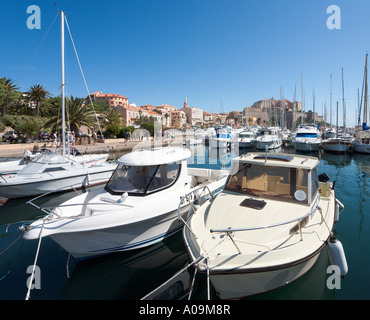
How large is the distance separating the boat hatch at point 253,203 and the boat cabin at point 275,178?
38cm

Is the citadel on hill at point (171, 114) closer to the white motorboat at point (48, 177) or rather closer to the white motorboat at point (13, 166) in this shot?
the white motorboat at point (13, 166)

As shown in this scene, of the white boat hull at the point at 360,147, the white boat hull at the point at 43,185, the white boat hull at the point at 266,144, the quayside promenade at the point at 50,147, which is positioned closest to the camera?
the white boat hull at the point at 43,185

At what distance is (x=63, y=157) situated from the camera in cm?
1175

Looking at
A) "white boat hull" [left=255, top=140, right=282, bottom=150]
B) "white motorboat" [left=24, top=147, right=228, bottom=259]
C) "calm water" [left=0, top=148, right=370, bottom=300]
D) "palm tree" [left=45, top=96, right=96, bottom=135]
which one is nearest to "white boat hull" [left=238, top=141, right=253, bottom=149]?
"white boat hull" [left=255, top=140, right=282, bottom=150]

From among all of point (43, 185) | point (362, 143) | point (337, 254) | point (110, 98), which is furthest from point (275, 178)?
point (110, 98)

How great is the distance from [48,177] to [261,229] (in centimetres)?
1064

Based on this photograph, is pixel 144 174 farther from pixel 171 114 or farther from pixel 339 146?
pixel 171 114

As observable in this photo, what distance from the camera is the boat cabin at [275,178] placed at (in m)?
4.60

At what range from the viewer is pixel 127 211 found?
493cm

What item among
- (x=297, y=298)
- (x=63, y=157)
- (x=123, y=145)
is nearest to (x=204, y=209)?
(x=297, y=298)

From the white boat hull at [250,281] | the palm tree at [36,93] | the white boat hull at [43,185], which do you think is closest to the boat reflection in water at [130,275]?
the white boat hull at [250,281]

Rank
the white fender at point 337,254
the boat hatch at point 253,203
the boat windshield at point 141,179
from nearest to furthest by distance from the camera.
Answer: the white fender at point 337,254
the boat hatch at point 253,203
the boat windshield at point 141,179

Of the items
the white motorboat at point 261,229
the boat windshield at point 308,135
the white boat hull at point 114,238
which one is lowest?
the white boat hull at point 114,238
